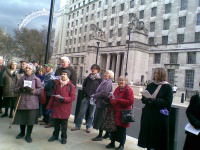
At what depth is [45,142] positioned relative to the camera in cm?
488

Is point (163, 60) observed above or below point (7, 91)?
above

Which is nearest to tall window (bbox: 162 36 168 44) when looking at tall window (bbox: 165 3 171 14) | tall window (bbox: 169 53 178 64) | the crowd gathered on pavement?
tall window (bbox: 169 53 178 64)

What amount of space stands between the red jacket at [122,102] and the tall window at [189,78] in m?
30.0

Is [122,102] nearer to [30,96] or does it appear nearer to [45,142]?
[45,142]

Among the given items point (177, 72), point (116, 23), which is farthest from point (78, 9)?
point (177, 72)

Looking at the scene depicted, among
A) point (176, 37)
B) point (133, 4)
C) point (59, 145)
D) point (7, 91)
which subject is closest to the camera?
point (59, 145)

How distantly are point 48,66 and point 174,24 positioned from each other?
34.4m

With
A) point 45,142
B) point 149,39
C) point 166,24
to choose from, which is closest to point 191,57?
point 166,24

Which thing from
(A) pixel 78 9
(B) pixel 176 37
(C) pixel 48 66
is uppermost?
(A) pixel 78 9

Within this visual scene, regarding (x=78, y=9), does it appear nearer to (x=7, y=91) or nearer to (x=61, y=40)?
(x=61, y=40)

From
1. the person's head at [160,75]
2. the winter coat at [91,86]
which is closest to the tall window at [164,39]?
the winter coat at [91,86]

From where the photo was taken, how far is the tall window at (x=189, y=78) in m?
31.5

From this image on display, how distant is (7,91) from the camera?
23.3ft

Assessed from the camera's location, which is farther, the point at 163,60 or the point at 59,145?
the point at 163,60
